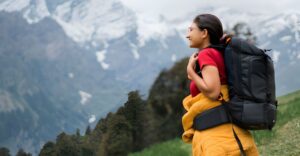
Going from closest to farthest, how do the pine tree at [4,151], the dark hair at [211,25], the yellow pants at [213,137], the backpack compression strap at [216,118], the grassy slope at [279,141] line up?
the yellow pants at [213,137], the backpack compression strap at [216,118], the dark hair at [211,25], the pine tree at [4,151], the grassy slope at [279,141]

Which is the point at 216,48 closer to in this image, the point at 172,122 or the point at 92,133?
the point at 92,133

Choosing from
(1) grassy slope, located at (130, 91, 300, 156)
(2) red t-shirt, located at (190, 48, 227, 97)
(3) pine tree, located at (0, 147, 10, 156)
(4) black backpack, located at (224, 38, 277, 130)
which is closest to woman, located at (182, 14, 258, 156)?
(2) red t-shirt, located at (190, 48, 227, 97)

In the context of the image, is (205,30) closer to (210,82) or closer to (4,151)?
(210,82)

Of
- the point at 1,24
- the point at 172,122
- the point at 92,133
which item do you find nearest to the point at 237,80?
the point at 92,133

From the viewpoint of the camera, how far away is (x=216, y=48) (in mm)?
4977

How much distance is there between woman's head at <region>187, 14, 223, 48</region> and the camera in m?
5.01

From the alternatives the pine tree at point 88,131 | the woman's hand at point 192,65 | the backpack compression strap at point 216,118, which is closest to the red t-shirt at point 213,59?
the woman's hand at point 192,65

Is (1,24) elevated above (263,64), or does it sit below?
below

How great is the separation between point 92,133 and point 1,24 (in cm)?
12705

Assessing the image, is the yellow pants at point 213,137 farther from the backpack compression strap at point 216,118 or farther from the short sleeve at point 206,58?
the short sleeve at point 206,58

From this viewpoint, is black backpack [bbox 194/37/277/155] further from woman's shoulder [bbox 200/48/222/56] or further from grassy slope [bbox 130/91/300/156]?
grassy slope [bbox 130/91/300/156]

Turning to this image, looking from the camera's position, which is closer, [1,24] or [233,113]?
[233,113]

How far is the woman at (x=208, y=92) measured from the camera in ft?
15.6

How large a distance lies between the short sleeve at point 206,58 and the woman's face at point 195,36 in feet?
0.58
